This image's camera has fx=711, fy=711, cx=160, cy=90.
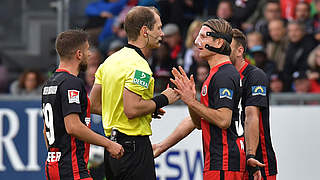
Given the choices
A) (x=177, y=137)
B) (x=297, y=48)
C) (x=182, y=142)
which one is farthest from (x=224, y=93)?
(x=297, y=48)

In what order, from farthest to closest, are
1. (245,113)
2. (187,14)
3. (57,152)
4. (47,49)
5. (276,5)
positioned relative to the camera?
(47,49) < (187,14) < (276,5) < (245,113) < (57,152)

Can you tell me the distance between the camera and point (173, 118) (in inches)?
384

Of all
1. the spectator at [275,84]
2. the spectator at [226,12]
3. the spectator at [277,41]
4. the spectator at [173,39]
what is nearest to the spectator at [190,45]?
the spectator at [173,39]

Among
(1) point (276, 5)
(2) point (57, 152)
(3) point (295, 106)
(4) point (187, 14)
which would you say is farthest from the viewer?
(4) point (187, 14)

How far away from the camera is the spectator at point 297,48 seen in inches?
435

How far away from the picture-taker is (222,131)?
623 centimetres

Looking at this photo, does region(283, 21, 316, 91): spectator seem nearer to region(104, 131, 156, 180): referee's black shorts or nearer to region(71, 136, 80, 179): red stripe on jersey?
region(104, 131, 156, 180): referee's black shorts

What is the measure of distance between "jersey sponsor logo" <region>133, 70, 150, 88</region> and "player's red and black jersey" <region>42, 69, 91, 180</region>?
468 millimetres

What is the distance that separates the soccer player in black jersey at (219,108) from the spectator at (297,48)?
15.7ft

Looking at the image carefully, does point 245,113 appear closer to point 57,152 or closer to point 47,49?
point 57,152

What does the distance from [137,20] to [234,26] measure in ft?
17.6

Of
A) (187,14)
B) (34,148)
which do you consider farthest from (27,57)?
(34,148)

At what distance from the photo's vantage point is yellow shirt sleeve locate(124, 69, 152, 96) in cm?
615

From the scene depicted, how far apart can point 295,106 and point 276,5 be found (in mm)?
2765
